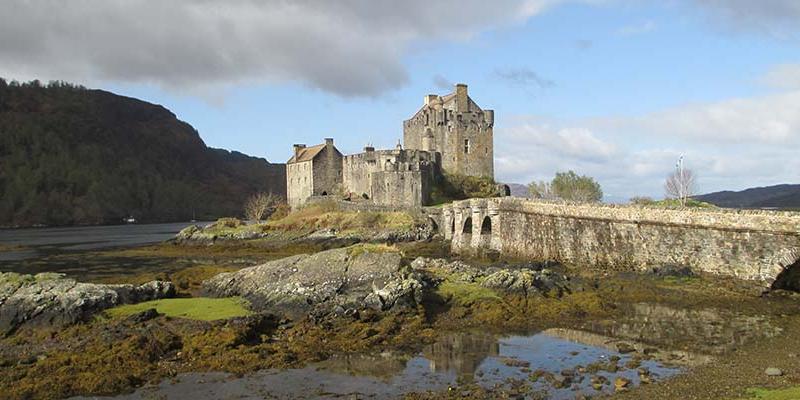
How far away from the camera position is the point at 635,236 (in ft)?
99.7

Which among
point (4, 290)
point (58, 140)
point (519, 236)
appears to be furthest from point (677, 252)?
point (58, 140)

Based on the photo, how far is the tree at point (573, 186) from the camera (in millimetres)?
67312

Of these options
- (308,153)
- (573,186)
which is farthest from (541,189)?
(308,153)

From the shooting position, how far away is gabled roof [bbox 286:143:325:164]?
224 ft

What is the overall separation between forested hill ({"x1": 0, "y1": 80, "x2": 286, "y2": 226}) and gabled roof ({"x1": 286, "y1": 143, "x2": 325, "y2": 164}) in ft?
248

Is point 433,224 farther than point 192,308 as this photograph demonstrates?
Yes

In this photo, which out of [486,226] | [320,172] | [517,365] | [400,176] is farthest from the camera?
[320,172]

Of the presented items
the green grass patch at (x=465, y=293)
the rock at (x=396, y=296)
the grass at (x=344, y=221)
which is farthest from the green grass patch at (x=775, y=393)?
the grass at (x=344, y=221)

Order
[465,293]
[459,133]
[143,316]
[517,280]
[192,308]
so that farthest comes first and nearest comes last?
[459,133], [517,280], [465,293], [192,308], [143,316]

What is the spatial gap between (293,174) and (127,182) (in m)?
96.2

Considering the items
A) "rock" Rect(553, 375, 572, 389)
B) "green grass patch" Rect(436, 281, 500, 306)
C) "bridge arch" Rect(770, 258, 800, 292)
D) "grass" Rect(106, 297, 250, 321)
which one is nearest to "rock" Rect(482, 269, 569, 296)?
"green grass patch" Rect(436, 281, 500, 306)

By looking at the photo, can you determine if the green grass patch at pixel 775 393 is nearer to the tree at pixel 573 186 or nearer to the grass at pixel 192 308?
the grass at pixel 192 308

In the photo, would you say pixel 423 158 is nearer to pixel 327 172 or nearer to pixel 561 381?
pixel 327 172

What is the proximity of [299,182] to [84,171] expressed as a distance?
3794 inches
